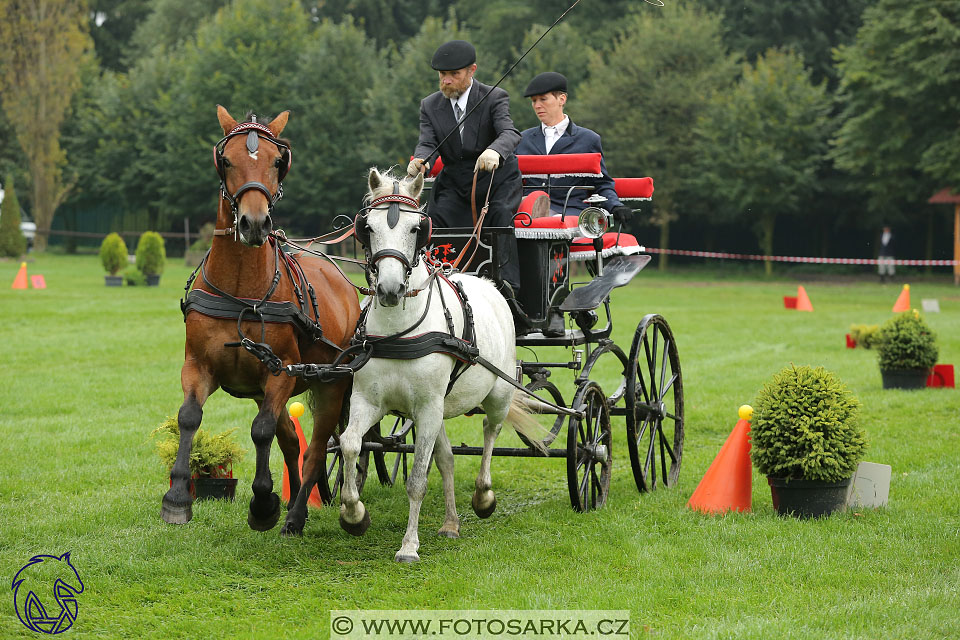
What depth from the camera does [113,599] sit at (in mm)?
4969

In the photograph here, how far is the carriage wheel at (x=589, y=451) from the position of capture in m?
6.62

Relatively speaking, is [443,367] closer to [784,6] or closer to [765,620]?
[765,620]

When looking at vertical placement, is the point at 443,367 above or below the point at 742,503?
above

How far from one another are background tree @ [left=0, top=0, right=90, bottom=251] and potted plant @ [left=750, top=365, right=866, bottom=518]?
44.5 meters

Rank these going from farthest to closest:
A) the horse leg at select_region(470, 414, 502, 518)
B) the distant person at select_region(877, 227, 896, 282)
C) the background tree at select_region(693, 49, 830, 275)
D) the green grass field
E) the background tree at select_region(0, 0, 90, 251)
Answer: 1. the background tree at select_region(0, 0, 90, 251)
2. the background tree at select_region(693, 49, 830, 275)
3. the distant person at select_region(877, 227, 896, 282)
4. the horse leg at select_region(470, 414, 502, 518)
5. the green grass field

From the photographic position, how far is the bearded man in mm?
6641

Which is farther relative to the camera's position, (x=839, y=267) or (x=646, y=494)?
(x=839, y=267)

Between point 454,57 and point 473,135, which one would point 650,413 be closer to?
point 473,135

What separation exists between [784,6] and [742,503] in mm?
38581

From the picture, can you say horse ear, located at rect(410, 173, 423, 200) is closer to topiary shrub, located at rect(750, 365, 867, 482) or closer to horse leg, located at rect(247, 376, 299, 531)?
horse leg, located at rect(247, 376, 299, 531)

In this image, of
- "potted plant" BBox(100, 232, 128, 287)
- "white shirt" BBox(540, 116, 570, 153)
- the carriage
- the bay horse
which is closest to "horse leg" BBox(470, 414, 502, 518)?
the carriage

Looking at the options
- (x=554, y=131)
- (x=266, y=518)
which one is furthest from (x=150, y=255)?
(x=266, y=518)

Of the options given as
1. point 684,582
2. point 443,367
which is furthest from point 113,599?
point 684,582

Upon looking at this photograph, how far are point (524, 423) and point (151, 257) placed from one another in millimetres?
22380
